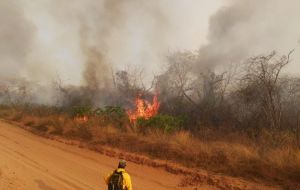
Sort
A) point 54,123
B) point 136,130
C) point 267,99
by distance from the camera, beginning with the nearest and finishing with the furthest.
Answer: point 136,130
point 267,99
point 54,123

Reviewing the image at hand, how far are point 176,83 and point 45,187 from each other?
22.5 meters

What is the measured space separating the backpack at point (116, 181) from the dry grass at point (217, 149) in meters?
6.47

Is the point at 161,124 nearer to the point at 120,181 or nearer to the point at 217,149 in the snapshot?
the point at 217,149

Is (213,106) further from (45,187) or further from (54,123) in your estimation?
(45,187)

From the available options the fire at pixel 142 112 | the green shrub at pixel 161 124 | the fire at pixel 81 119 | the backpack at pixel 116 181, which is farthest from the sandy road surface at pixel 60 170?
the fire at pixel 142 112

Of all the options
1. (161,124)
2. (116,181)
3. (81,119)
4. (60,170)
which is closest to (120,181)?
(116,181)

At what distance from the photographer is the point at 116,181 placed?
26.3ft

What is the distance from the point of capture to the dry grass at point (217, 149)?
42.5 ft

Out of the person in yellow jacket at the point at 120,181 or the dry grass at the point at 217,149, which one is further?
the dry grass at the point at 217,149

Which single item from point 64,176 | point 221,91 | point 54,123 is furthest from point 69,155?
point 221,91

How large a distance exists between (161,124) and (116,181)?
12545mm

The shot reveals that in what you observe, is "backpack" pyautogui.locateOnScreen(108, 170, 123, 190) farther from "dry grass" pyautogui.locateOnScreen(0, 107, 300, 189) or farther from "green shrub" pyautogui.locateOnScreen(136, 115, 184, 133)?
"green shrub" pyautogui.locateOnScreen(136, 115, 184, 133)

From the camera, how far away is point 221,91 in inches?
1133

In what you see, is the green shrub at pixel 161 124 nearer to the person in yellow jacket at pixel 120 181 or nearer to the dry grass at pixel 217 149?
the dry grass at pixel 217 149
